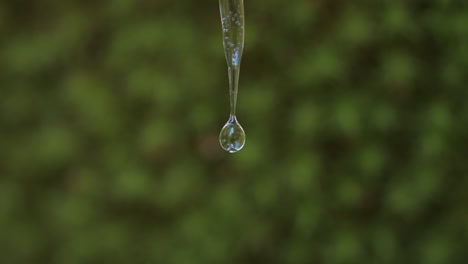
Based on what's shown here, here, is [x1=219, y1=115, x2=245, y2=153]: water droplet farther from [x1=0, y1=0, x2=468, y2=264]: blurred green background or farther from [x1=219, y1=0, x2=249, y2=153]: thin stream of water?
[x1=0, y1=0, x2=468, y2=264]: blurred green background

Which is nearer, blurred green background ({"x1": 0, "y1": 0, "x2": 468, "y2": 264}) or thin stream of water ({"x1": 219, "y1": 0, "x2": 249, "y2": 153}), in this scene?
thin stream of water ({"x1": 219, "y1": 0, "x2": 249, "y2": 153})

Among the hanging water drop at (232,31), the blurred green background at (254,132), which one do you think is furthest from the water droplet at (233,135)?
the blurred green background at (254,132)

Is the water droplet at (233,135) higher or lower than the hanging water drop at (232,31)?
lower

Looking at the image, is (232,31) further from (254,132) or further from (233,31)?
(254,132)

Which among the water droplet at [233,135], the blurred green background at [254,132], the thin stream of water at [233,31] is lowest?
the blurred green background at [254,132]

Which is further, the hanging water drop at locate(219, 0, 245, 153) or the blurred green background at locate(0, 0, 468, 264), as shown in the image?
the blurred green background at locate(0, 0, 468, 264)

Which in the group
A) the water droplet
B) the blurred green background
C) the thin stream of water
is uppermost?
the thin stream of water

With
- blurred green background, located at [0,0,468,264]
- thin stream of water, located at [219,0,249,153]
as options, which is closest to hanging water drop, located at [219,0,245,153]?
thin stream of water, located at [219,0,249,153]

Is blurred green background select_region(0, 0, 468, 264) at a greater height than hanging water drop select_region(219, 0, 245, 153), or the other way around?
hanging water drop select_region(219, 0, 245, 153)

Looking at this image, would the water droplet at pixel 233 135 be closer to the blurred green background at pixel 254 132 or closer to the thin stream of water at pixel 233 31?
the thin stream of water at pixel 233 31
